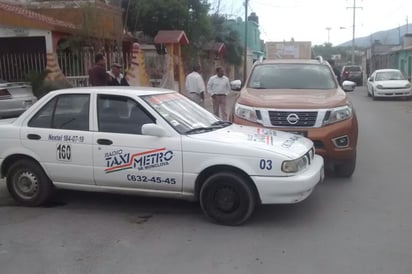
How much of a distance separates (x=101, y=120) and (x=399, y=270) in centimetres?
358

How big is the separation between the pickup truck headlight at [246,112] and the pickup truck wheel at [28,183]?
9.69 feet

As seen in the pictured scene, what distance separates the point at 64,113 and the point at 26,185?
3.33 ft

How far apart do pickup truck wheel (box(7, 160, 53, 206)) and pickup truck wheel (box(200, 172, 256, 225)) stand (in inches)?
79.5

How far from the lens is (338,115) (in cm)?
761

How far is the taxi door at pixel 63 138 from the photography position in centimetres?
620

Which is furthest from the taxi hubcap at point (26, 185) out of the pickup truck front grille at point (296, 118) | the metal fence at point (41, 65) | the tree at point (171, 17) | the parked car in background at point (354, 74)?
the parked car in background at point (354, 74)

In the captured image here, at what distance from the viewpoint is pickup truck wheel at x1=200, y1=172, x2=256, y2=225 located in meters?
5.68

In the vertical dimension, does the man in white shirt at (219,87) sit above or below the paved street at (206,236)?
above

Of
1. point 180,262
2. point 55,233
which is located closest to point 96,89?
point 55,233

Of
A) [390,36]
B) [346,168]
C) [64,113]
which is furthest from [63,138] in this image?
[390,36]

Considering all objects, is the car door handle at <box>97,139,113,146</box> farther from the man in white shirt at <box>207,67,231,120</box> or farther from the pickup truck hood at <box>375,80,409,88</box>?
the pickup truck hood at <box>375,80,409,88</box>

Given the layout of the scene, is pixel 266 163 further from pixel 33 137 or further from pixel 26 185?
pixel 26 185

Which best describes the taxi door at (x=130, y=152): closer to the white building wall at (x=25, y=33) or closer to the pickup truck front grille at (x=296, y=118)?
the pickup truck front grille at (x=296, y=118)

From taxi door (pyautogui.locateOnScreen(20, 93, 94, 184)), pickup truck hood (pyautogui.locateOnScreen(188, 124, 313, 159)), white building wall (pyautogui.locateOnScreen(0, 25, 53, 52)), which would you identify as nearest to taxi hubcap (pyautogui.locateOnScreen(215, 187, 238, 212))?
pickup truck hood (pyautogui.locateOnScreen(188, 124, 313, 159))
